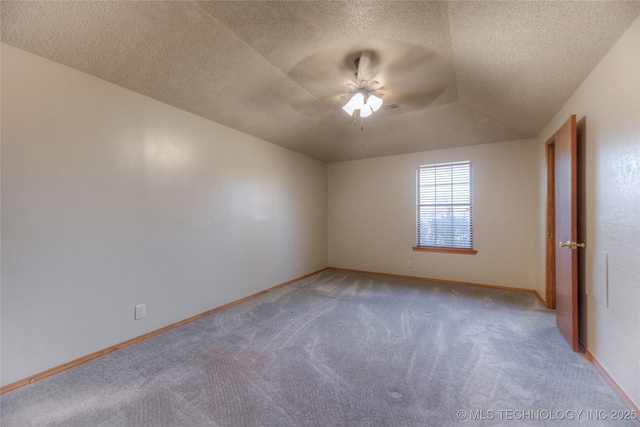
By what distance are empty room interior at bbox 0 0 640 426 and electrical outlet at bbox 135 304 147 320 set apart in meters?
0.02

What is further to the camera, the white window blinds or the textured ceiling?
the white window blinds

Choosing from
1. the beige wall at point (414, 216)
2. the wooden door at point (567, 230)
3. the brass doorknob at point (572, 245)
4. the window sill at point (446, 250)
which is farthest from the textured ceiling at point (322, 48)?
the window sill at point (446, 250)

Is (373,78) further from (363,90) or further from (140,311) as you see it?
(140,311)

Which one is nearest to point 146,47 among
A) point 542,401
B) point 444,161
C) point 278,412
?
point 278,412

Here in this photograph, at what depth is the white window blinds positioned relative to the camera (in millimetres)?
4340

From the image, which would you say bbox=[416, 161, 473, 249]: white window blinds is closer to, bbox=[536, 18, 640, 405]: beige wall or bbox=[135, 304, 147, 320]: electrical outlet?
bbox=[536, 18, 640, 405]: beige wall

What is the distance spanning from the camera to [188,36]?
201 cm

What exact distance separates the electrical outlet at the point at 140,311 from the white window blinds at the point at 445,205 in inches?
161

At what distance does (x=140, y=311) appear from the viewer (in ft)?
8.20

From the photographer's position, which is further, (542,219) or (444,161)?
(444,161)

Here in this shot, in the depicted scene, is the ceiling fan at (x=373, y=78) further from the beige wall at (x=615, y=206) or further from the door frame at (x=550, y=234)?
the door frame at (x=550, y=234)

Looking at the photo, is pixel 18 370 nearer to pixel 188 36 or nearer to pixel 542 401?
pixel 188 36

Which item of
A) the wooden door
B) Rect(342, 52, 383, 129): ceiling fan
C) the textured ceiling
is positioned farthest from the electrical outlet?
the wooden door

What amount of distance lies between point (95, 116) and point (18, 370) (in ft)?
6.44
